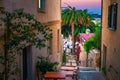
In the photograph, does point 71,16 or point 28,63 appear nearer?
point 28,63

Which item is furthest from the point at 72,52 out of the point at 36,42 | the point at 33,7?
the point at 36,42

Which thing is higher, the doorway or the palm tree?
the palm tree

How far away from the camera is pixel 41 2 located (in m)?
13.1

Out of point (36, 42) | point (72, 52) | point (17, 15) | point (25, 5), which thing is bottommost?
point (72, 52)

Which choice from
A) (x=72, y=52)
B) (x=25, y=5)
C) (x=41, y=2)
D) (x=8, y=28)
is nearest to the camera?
(x=8, y=28)

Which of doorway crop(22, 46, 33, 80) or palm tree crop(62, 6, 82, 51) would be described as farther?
palm tree crop(62, 6, 82, 51)

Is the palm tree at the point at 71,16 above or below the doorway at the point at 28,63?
above

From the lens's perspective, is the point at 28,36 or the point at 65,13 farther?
the point at 65,13

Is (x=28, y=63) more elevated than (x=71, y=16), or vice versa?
(x=71, y=16)

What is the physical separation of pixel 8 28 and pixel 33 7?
218 inches

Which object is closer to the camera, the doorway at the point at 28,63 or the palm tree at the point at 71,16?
the doorway at the point at 28,63

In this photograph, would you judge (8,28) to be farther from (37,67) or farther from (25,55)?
(37,67)

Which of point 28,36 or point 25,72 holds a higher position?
point 28,36

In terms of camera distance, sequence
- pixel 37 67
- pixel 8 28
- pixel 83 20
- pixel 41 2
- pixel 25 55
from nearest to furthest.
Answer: pixel 8 28 < pixel 25 55 < pixel 37 67 < pixel 41 2 < pixel 83 20
